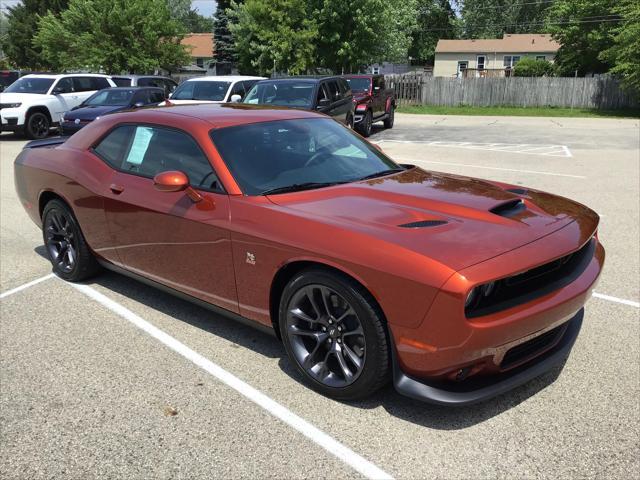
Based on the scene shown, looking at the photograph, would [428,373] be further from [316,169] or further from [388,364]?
[316,169]

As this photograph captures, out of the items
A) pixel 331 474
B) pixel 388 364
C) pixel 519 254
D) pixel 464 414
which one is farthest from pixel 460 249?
pixel 331 474

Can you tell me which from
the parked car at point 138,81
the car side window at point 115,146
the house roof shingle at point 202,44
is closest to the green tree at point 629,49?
the parked car at point 138,81

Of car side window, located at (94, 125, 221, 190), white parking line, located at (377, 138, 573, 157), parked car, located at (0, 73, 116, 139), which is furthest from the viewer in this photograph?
parked car, located at (0, 73, 116, 139)

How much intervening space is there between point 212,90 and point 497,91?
935 inches

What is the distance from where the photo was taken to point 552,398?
3.21 metres

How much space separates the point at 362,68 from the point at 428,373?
3560 cm

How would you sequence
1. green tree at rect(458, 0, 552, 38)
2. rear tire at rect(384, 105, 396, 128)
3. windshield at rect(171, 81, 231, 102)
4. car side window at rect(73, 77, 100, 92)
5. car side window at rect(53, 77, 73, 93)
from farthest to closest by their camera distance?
1. green tree at rect(458, 0, 552, 38)
2. rear tire at rect(384, 105, 396, 128)
3. car side window at rect(73, 77, 100, 92)
4. car side window at rect(53, 77, 73, 93)
5. windshield at rect(171, 81, 231, 102)

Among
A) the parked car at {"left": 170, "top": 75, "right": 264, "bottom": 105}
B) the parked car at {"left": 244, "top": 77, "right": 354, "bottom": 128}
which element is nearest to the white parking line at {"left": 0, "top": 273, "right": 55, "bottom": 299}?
the parked car at {"left": 244, "top": 77, "right": 354, "bottom": 128}

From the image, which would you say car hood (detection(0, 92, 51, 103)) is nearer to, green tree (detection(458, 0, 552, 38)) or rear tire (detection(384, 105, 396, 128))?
rear tire (detection(384, 105, 396, 128))

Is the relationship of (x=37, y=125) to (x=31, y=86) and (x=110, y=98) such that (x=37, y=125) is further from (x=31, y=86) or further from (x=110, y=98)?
(x=110, y=98)

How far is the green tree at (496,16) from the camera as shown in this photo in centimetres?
7894

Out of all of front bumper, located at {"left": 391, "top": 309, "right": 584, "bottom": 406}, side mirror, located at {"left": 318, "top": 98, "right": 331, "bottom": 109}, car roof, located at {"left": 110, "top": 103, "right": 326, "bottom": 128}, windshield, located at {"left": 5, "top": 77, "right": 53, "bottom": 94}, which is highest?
car roof, located at {"left": 110, "top": 103, "right": 326, "bottom": 128}

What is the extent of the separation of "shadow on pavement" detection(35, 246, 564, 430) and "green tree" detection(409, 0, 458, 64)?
79092 millimetres

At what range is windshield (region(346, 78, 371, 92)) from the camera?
17.9 m
